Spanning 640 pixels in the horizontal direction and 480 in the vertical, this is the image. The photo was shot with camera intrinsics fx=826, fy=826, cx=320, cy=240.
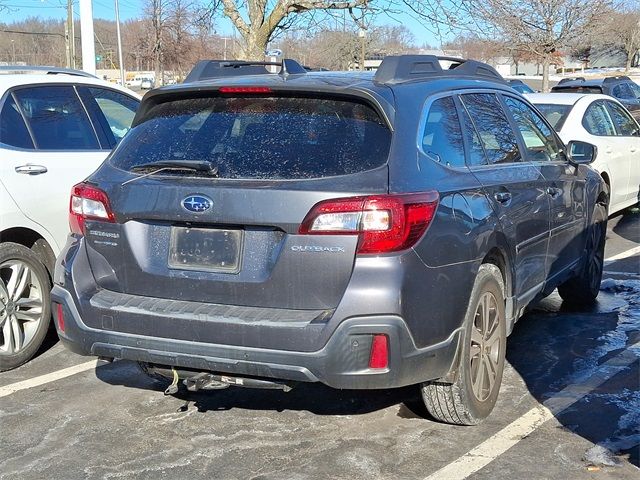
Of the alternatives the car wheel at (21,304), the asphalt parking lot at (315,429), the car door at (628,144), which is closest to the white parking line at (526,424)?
the asphalt parking lot at (315,429)

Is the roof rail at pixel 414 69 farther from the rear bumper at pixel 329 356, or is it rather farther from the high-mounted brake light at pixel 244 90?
the rear bumper at pixel 329 356

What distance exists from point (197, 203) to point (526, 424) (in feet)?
6.78

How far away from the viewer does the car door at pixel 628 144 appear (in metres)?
10.1

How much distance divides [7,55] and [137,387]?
37.4 meters

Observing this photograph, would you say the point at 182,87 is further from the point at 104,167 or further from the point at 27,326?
the point at 27,326

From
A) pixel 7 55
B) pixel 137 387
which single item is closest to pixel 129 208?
pixel 137 387

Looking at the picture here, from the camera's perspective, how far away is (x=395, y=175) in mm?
3607

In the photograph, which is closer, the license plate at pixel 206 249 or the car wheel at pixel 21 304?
the license plate at pixel 206 249

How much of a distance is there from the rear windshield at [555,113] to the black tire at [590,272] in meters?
3.10

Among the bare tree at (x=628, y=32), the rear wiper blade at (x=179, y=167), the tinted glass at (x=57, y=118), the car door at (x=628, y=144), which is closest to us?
the rear wiper blade at (x=179, y=167)

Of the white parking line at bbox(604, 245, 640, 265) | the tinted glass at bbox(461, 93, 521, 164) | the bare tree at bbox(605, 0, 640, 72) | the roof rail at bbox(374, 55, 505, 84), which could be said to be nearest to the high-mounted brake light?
the roof rail at bbox(374, 55, 505, 84)

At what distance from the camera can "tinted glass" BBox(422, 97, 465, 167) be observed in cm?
407

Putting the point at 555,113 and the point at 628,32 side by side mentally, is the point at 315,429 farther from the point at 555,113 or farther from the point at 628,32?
the point at 628,32

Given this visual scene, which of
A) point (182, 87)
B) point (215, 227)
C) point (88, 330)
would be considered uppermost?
point (182, 87)
